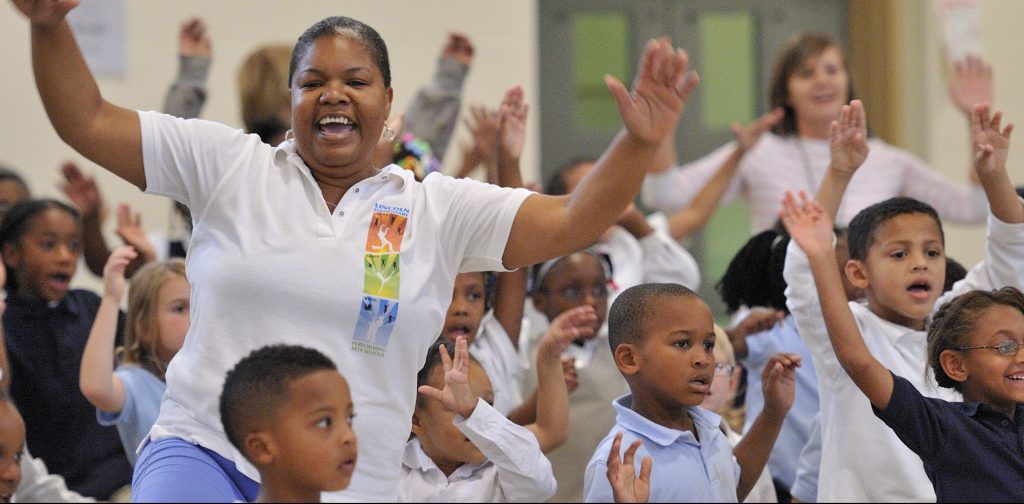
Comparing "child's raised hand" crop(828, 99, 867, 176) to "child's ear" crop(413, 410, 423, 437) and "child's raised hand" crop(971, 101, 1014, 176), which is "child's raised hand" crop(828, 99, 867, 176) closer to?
"child's raised hand" crop(971, 101, 1014, 176)

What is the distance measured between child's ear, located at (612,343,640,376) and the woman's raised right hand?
1348 millimetres

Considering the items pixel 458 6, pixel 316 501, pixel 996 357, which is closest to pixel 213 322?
pixel 316 501

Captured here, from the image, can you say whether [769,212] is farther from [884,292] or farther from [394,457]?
[394,457]

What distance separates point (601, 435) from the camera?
143 inches

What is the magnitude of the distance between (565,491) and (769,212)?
5.45 ft

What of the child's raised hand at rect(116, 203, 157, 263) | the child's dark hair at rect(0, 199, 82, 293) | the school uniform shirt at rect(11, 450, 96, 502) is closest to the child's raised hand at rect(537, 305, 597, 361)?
the school uniform shirt at rect(11, 450, 96, 502)

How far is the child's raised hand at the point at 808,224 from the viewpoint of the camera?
281 cm

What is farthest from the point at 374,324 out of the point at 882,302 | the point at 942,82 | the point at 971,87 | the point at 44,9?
the point at 942,82

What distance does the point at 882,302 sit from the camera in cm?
313

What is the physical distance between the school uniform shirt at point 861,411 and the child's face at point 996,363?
0.97ft

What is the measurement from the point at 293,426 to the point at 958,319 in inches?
57.5

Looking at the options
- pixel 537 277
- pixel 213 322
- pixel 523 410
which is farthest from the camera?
pixel 537 277

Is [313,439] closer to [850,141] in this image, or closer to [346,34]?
[346,34]

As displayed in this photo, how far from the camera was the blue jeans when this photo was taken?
82.1 inches
